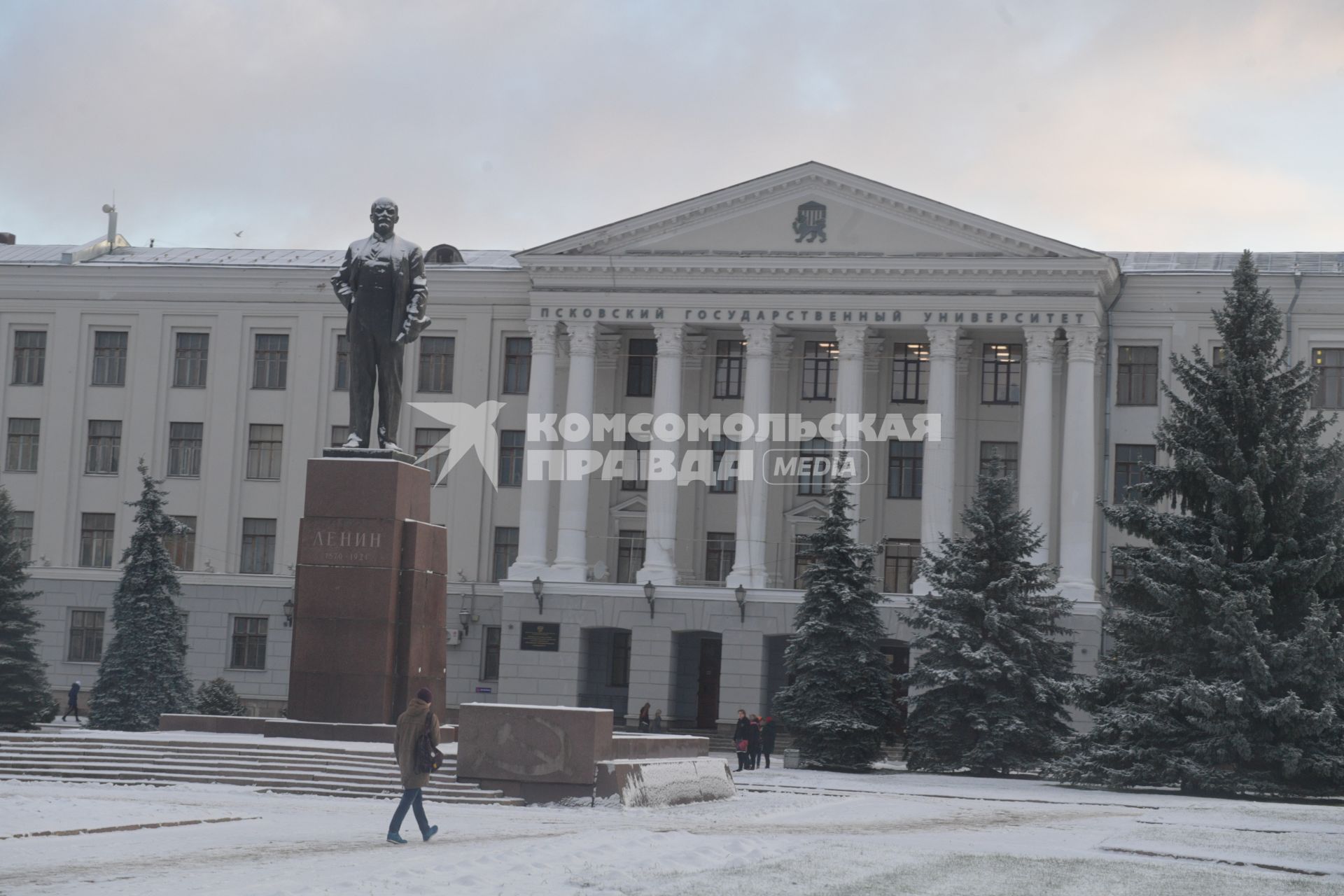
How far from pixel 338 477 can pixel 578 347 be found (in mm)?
25150

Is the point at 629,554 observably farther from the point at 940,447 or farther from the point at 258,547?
the point at 258,547

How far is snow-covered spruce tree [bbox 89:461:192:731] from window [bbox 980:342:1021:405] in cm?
2061

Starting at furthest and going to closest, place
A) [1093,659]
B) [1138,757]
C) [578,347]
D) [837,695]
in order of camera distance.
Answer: [578,347] < [1093,659] < [837,695] < [1138,757]

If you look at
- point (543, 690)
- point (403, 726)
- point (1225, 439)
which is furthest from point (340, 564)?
point (543, 690)

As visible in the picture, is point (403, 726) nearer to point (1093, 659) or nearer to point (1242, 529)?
point (1242, 529)

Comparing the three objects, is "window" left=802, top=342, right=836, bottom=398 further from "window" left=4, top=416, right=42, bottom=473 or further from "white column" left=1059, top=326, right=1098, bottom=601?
"window" left=4, top=416, right=42, bottom=473

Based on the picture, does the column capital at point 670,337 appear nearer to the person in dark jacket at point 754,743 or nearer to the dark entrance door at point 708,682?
the dark entrance door at point 708,682

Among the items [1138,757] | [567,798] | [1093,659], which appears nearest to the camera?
[567,798]

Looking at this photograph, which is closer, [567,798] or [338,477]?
[567,798]

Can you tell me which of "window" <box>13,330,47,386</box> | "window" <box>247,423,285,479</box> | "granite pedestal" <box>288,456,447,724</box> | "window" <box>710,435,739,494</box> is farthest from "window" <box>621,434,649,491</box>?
"granite pedestal" <box>288,456,447,724</box>

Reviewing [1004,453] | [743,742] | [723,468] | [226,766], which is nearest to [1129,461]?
[1004,453]

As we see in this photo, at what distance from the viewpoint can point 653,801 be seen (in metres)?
20.4

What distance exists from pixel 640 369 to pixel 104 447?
14.5 m

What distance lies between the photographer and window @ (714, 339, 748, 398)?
48.4 metres
